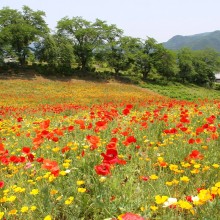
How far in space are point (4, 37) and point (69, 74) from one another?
12689 millimetres

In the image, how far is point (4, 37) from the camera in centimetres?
4644

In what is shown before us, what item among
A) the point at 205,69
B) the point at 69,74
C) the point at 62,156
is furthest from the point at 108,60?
the point at 62,156

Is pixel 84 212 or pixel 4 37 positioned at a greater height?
pixel 4 37

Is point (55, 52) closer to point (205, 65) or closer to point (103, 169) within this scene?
point (205, 65)

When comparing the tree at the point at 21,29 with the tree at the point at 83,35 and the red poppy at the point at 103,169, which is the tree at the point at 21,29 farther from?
the red poppy at the point at 103,169

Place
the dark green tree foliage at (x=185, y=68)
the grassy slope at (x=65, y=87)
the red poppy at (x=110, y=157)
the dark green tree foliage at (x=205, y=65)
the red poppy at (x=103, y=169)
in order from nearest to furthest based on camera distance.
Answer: the red poppy at (x=103, y=169), the red poppy at (x=110, y=157), the grassy slope at (x=65, y=87), the dark green tree foliage at (x=185, y=68), the dark green tree foliage at (x=205, y=65)

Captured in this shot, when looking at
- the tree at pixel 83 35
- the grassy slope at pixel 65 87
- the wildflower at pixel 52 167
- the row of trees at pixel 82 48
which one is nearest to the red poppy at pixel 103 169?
the wildflower at pixel 52 167

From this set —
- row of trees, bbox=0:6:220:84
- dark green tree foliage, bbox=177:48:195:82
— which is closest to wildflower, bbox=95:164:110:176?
row of trees, bbox=0:6:220:84

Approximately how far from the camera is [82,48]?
54906 mm

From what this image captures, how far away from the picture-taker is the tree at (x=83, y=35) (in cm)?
5531

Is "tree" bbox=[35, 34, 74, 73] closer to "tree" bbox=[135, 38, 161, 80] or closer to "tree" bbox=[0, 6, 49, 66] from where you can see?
A: "tree" bbox=[0, 6, 49, 66]

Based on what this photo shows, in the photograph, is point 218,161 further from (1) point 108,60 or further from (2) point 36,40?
(1) point 108,60

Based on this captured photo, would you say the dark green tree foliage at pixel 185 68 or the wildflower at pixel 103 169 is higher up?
the wildflower at pixel 103 169

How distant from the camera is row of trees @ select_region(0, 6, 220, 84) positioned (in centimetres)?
4919
